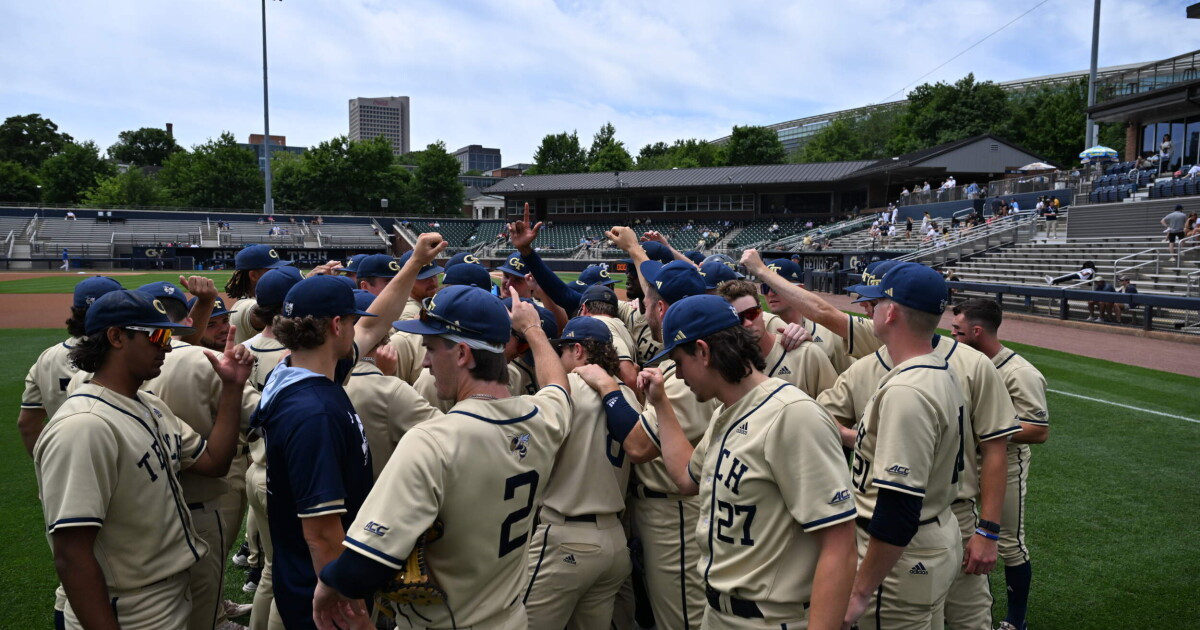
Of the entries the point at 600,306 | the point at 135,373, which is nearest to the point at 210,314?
the point at 135,373

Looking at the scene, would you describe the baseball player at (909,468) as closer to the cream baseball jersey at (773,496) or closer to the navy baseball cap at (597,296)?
the cream baseball jersey at (773,496)

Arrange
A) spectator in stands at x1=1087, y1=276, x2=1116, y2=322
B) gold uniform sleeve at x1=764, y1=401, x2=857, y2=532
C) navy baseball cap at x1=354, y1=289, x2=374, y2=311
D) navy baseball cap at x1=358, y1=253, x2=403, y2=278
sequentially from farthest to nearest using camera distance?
spectator in stands at x1=1087, y1=276, x2=1116, y2=322 → navy baseball cap at x1=358, y1=253, x2=403, y2=278 → navy baseball cap at x1=354, y1=289, x2=374, y2=311 → gold uniform sleeve at x1=764, y1=401, x2=857, y2=532

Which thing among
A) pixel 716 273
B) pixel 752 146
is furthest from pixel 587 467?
pixel 752 146

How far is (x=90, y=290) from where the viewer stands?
14.0ft

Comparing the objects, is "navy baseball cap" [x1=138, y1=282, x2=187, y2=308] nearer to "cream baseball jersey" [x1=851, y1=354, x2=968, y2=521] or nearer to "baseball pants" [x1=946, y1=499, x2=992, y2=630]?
"cream baseball jersey" [x1=851, y1=354, x2=968, y2=521]

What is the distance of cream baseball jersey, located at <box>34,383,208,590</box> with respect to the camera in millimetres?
2766

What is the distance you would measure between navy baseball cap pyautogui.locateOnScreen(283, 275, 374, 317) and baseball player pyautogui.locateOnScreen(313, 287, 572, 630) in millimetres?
380

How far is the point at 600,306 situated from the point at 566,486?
1812mm

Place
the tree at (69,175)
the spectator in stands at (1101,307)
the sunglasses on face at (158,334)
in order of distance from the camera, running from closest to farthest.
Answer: the sunglasses on face at (158,334) < the spectator in stands at (1101,307) < the tree at (69,175)

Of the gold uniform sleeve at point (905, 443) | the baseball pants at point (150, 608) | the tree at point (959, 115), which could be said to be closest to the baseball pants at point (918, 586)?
the gold uniform sleeve at point (905, 443)

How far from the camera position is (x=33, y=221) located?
50438 millimetres

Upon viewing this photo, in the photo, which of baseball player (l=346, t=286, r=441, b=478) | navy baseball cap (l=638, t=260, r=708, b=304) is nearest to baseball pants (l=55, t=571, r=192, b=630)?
baseball player (l=346, t=286, r=441, b=478)

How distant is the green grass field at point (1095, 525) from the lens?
5.04m

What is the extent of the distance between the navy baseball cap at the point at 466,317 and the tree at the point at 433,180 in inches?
2990
